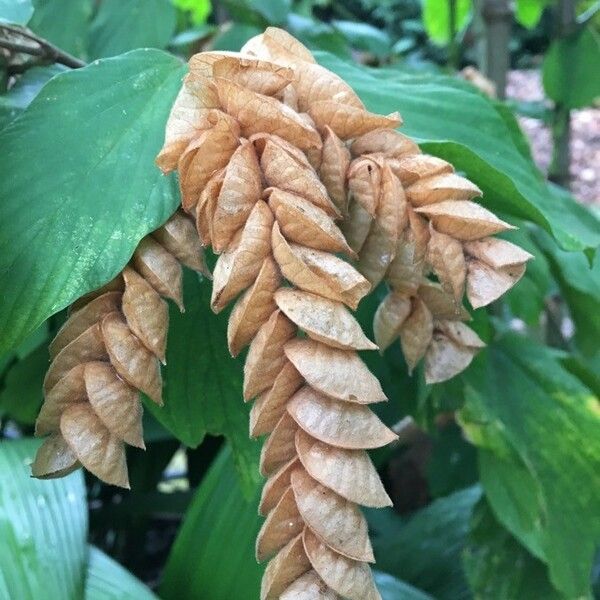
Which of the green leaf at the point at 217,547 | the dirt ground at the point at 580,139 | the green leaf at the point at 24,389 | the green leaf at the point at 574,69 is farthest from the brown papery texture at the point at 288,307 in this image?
the dirt ground at the point at 580,139

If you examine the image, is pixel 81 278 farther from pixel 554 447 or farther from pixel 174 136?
pixel 554 447

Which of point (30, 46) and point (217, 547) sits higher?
point (30, 46)

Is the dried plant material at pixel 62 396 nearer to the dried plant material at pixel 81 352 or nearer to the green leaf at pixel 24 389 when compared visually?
the dried plant material at pixel 81 352

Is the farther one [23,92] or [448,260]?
[23,92]

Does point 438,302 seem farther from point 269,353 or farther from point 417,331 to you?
point 269,353

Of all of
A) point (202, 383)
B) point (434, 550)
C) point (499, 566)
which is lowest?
point (434, 550)

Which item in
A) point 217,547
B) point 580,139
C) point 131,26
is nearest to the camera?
point 217,547

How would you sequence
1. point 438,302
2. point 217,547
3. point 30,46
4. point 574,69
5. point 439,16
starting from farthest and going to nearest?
point 439,16 → point 574,69 → point 217,547 → point 30,46 → point 438,302

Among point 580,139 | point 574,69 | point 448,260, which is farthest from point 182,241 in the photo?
point 580,139
